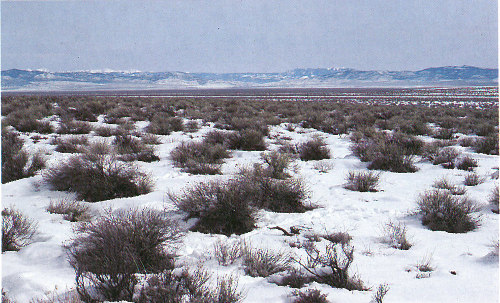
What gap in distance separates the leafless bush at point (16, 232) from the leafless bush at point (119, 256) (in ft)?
2.35

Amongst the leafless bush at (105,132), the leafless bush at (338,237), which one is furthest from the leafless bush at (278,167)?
the leafless bush at (105,132)

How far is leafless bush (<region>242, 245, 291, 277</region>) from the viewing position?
350 centimetres

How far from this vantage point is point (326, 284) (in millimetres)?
3281

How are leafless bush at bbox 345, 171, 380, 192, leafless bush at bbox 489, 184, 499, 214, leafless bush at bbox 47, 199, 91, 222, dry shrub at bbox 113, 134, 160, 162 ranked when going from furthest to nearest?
dry shrub at bbox 113, 134, 160, 162
leafless bush at bbox 345, 171, 380, 192
leafless bush at bbox 489, 184, 499, 214
leafless bush at bbox 47, 199, 91, 222

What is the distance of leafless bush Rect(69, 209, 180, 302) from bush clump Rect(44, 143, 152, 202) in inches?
72.1

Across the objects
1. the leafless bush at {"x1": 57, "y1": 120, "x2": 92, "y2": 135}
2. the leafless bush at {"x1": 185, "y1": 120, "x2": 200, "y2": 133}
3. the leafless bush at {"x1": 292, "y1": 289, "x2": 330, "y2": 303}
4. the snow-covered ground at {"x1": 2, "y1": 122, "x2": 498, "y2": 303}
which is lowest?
the snow-covered ground at {"x1": 2, "y1": 122, "x2": 498, "y2": 303}

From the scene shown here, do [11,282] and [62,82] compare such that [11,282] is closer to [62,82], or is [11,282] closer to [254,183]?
[254,183]

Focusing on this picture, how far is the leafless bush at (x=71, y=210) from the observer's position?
4.89 meters

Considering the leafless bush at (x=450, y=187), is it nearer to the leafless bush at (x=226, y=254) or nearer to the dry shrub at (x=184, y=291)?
the leafless bush at (x=226, y=254)

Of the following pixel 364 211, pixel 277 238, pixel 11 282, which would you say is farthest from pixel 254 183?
pixel 11 282

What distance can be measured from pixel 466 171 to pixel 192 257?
7008 millimetres

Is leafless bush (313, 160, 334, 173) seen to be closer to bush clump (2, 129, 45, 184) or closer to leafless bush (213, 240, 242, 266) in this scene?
leafless bush (213, 240, 242, 266)

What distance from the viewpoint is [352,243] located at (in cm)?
425

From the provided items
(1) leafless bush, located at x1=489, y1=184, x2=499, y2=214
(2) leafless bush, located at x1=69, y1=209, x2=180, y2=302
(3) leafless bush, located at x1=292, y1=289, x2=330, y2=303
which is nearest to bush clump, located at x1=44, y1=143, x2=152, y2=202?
(2) leafless bush, located at x1=69, y1=209, x2=180, y2=302
